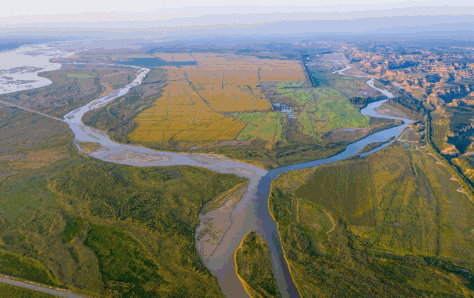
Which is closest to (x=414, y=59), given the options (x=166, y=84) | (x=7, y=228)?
(x=166, y=84)

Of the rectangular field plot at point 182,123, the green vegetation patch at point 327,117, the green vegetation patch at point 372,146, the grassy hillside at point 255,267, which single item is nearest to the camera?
the grassy hillside at point 255,267

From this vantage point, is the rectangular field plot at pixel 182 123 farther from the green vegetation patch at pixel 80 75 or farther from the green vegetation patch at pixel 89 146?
the green vegetation patch at pixel 80 75

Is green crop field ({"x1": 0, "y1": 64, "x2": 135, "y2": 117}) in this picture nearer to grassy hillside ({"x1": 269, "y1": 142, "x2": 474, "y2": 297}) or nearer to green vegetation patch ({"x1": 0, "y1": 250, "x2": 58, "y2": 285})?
green vegetation patch ({"x1": 0, "y1": 250, "x2": 58, "y2": 285})

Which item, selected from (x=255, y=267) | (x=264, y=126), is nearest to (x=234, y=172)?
(x=255, y=267)

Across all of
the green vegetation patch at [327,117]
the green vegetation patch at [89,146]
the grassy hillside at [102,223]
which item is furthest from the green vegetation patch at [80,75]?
the green vegetation patch at [327,117]

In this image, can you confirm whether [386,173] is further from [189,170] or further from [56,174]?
[56,174]

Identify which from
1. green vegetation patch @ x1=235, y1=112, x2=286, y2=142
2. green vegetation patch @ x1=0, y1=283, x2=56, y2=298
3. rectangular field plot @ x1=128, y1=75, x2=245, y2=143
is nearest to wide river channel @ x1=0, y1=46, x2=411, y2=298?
rectangular field plot @ x1=128, y1=75, x2=245, y2=143

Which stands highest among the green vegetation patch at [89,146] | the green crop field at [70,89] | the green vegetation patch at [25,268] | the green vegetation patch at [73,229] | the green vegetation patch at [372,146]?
the green crop field at [70,89]
